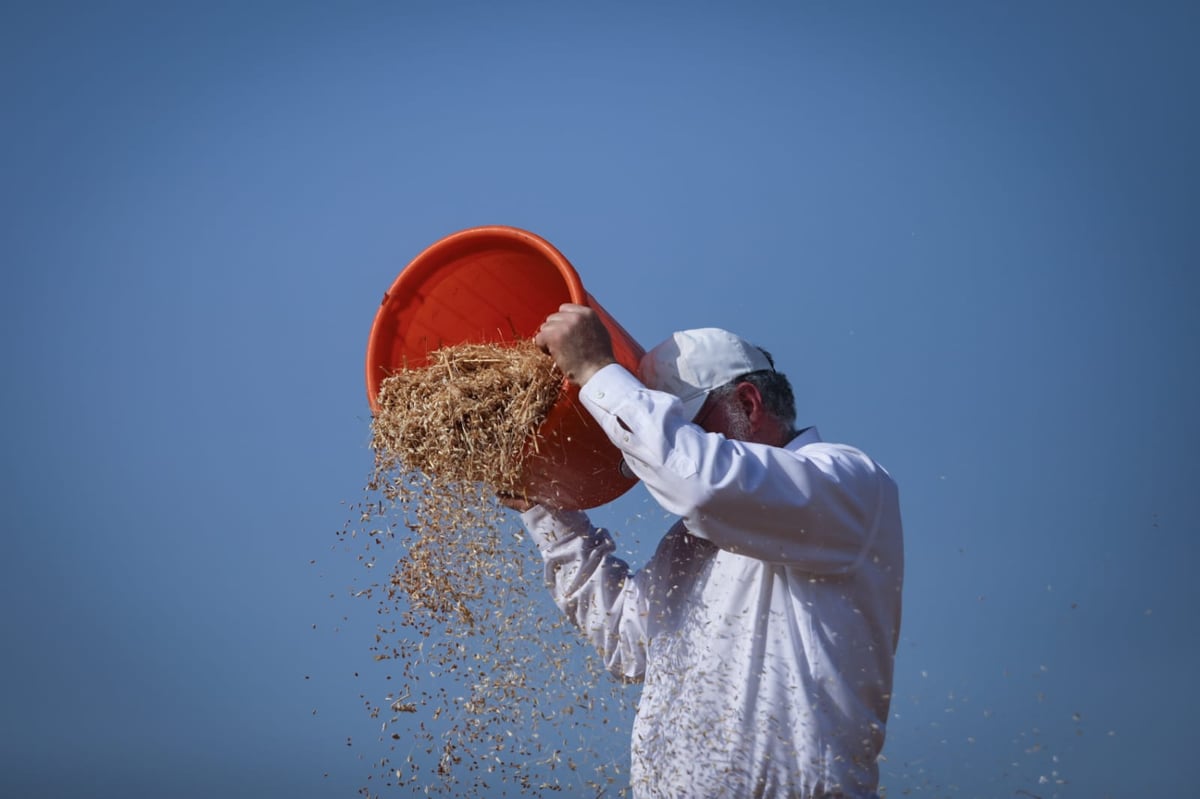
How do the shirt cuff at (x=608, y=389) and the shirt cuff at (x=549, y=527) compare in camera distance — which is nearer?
the shirt cuff at (x=608, y=389)

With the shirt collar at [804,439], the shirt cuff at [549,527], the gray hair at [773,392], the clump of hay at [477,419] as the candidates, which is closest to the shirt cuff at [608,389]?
the clump of hay at [477,419]

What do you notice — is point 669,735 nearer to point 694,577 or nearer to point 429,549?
point 694,577

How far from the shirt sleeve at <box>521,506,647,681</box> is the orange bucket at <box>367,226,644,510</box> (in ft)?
0.21

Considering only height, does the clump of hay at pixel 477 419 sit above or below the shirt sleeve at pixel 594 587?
above

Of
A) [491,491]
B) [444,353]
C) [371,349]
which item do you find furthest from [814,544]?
[371,349]

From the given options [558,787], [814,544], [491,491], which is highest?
[491,491]

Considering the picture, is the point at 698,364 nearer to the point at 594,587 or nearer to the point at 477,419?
the point at 477,419

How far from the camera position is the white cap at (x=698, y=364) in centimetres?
200

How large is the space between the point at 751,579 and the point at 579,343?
1.66 feet

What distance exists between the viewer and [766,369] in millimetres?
2076

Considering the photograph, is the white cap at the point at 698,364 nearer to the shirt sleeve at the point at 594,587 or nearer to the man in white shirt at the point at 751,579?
the man in white shirt at the point at 751,579

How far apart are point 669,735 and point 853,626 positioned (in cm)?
38

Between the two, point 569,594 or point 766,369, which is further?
point 569,594

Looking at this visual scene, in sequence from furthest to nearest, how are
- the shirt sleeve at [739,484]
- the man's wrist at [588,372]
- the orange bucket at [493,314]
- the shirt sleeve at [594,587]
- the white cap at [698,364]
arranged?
1. the shirt sleeve at [594,587]
2. the orange bucket at [493,314]
3. the white cap at [698,364]
4. the man's wrist at [588,372]
5. the shirt sleeve at [739,484]
